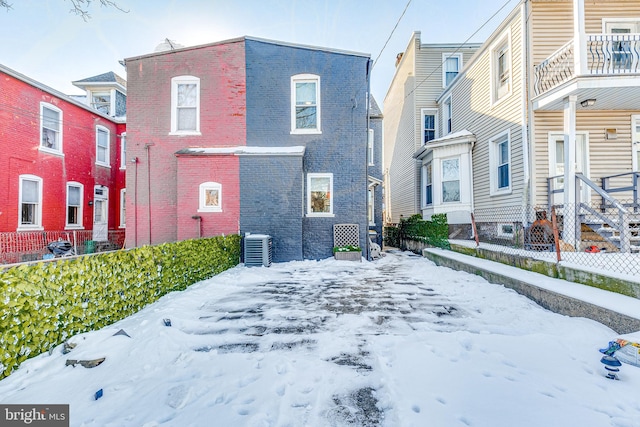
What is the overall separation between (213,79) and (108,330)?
905 centimetres

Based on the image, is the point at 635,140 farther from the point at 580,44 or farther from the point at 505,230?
the point at 505,230

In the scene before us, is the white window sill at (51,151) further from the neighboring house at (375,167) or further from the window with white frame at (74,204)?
the neighboring house at (375,167)

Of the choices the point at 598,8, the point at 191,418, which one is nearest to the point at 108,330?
the point at 191,418

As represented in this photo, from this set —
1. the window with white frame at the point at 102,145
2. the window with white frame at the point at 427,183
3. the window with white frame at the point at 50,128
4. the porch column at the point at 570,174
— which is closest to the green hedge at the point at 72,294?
the porch column at the point at 570,174

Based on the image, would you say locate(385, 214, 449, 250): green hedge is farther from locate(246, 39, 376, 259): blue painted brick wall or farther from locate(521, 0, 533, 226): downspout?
locate(246, 39, 376, 259): blue painted brick wall

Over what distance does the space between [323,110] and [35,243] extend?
1091cm

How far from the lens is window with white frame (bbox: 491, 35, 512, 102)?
30.1ft

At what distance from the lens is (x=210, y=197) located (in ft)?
31.2

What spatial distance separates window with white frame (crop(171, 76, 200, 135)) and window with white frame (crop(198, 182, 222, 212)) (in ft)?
7.47

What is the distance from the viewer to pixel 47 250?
10398 millimetres

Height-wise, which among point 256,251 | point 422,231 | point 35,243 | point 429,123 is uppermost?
point 429,123

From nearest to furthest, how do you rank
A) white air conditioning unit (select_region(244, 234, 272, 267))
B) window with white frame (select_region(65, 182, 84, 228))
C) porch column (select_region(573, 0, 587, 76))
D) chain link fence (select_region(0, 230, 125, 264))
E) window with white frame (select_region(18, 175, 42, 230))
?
porch column (select_region(573, 0, 587, 76)), white air conditioning unit (select_region(244, 234, 272, 267)), chain link fence (select_region(0, 230, 125, 264)), window with white frame (select_region(18, 175, 42, 230)), window with white frame (select_region(65, 182, 84, 228))

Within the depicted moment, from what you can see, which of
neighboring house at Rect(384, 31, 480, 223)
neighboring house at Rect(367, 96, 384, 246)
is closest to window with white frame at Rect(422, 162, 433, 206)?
neighboring house at Rect(384, 31, 480, 223)

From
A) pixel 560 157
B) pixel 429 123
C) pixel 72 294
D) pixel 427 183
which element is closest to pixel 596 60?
pixel 560 157
